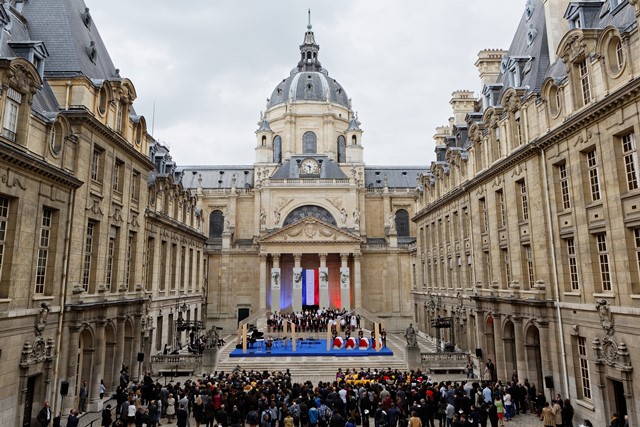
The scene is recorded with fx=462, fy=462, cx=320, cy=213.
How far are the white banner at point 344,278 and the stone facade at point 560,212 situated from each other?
21.5 metres

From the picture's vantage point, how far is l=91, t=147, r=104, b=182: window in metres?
22.4

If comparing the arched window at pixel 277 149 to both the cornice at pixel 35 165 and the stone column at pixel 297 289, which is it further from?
the cornice at pixel 35 165

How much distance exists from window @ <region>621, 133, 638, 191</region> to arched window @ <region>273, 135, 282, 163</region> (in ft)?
189

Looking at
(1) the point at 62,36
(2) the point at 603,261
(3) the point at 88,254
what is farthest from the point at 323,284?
Result: (2) the point at 603,261

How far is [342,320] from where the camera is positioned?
44344 millimetres

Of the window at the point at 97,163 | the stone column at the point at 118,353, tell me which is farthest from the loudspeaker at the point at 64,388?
the window at the point at 97,163

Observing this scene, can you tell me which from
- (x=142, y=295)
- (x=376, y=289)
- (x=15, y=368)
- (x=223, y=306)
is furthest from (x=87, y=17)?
(x=376, y=289)

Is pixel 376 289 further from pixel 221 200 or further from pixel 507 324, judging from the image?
pixel 507 324

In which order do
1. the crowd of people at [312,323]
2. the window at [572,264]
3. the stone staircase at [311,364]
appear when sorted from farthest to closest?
the crowd of people at [312,323] < the stone staircase at [311,364] < the window at [572,264]

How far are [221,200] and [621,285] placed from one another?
54.6 metres

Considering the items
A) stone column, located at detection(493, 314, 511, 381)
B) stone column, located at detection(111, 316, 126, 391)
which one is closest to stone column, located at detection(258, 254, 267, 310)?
stone column, located at detection(111, 316, 126, 391)

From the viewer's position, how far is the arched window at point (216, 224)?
65062mm

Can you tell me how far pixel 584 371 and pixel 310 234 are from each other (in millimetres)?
37416

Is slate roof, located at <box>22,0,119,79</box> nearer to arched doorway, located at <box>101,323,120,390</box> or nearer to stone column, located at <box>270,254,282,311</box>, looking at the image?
arched doorway, located at <box>101,323,120,390</box>
